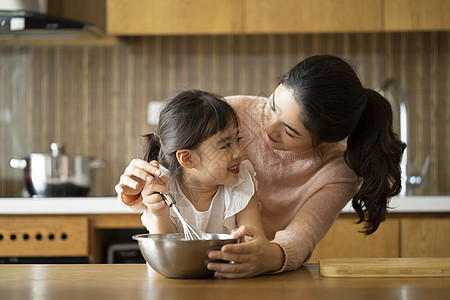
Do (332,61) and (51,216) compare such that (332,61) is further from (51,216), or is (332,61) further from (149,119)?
(149,119)

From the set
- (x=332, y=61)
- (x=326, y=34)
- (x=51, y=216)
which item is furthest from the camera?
(x=326, y=34)

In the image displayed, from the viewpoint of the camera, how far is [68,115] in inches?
120

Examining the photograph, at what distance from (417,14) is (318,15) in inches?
15.9

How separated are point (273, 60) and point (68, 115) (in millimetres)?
989

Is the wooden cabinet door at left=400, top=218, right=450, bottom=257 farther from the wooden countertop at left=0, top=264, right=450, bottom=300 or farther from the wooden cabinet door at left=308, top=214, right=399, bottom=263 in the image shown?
the wooden countertop at left=0, top=264, right=450, bottom=300

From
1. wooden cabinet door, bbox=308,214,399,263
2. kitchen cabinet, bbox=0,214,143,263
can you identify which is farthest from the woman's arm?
kitchen cabinet, bbox=0,214,143,263

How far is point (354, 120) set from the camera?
1.34m

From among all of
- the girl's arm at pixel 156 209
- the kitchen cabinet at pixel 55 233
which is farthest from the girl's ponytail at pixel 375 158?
the kitchen cabinet at pixel 55 233

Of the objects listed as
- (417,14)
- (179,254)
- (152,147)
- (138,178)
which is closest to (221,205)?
(152,147)

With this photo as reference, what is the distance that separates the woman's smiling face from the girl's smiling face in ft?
0.28

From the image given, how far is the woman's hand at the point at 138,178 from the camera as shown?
3.79ft

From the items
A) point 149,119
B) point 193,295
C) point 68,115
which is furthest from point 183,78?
point 193,295

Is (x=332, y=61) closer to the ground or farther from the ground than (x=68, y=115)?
farther from the ground

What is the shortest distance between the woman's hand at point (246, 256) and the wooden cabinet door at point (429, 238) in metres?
1.36
